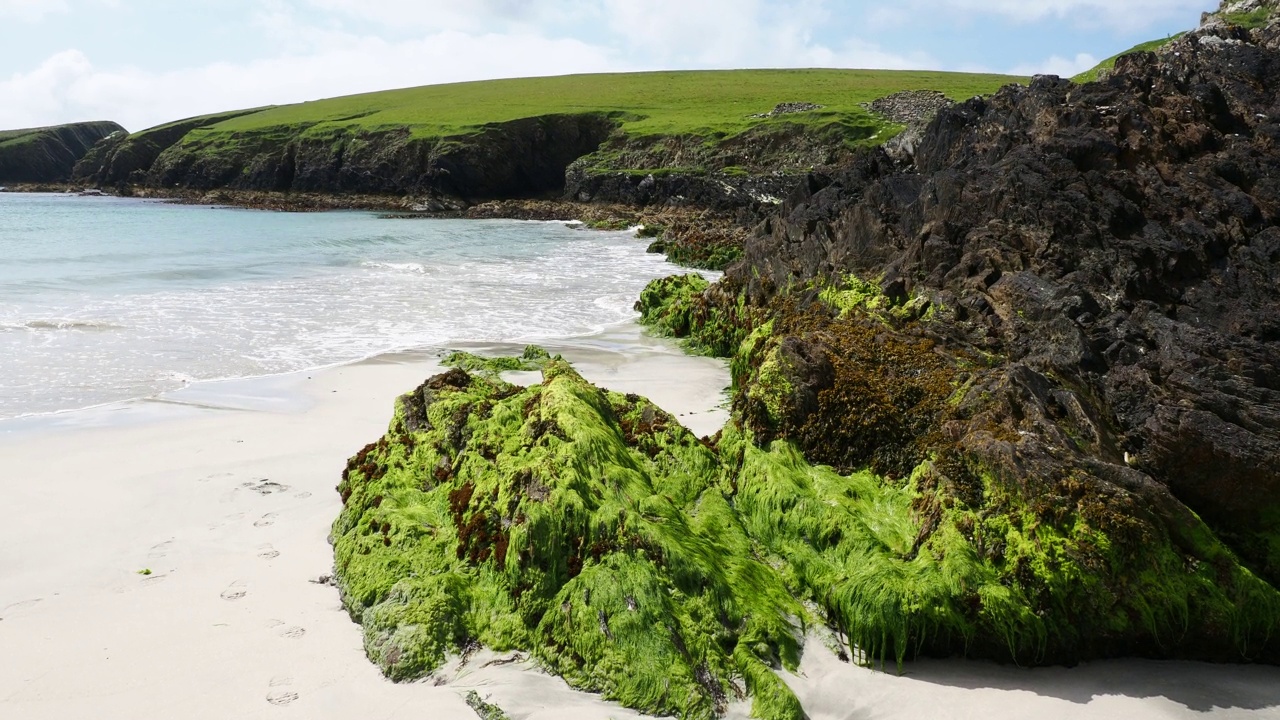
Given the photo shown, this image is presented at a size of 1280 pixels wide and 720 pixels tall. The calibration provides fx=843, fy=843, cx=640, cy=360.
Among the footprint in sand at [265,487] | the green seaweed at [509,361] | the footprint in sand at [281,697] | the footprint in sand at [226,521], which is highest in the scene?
the green seaweed at [509,361]

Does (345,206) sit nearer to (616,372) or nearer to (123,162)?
(123,162)

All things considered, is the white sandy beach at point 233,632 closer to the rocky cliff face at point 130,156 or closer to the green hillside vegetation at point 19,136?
the rocky cliff face at point 130,156

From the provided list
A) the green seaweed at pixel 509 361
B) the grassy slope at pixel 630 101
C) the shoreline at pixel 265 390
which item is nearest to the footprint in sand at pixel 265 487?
the shoreline at pixel 265 390

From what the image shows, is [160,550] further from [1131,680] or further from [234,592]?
[1131,680]

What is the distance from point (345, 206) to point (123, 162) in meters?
40.2

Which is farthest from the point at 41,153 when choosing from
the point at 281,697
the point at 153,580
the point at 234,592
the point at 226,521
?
the point at 281,697

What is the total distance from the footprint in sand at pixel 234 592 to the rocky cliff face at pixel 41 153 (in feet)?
404

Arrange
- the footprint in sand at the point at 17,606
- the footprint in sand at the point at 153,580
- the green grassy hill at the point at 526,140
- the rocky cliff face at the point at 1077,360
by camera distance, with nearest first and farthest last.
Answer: the rocky cliff face at the point at 1077,360
the footprint in sand at the point at 17,606
the footprint in sand at the point at 153,580
the green grassy hill at the point at 526,140

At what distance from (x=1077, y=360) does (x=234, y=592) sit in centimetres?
675

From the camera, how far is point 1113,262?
29.8 ft

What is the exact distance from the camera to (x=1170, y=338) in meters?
6.90

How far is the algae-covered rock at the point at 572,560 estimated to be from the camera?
4.78m

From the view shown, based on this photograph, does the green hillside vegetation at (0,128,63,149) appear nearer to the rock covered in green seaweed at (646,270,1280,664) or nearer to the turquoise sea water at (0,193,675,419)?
the turquoise sea water at (0,193,675,419)

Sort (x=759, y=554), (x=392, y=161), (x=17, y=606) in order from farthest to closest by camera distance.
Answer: (x=392, y=161) < (x=759, y=554) < (x=17, y=606)
